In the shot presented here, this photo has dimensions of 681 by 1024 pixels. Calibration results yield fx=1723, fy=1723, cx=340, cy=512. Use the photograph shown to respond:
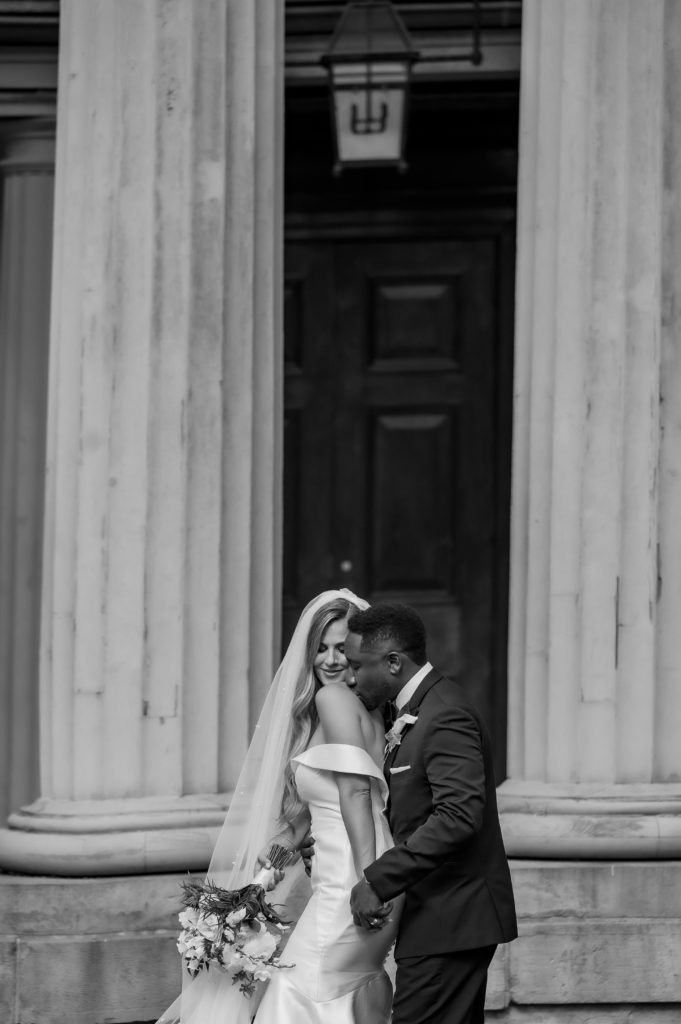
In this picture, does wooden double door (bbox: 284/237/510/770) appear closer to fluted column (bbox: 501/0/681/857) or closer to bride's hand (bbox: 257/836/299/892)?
fluted column (bbox: 501/0/681/857)

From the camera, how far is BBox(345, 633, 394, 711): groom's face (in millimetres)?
5645

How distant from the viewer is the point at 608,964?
728 centimetres

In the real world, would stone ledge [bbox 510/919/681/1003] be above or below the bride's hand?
below

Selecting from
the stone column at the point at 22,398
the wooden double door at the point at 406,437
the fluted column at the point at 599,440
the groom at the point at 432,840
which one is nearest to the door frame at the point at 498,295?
the wooden double door at the point at 406,437

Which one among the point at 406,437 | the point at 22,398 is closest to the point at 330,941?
the point at 22,398

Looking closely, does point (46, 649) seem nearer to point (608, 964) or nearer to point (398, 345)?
point (608, 964)

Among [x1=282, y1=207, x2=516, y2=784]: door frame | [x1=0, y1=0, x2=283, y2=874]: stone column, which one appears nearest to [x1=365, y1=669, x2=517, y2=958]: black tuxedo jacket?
[x1=0, y1=0, x2=283, y2=874]: stone column

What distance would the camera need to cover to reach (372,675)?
566cm

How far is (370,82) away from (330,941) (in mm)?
4304

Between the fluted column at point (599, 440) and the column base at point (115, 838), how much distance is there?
138 centimetres

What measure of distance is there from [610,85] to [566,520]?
6.47ft

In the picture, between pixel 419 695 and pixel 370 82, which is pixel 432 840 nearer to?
pixel 419 695

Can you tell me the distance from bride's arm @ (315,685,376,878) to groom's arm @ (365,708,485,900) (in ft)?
1.14

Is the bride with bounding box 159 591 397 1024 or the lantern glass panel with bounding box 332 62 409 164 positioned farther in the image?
the lantern glass panel with bounding box 332 62 409 164
